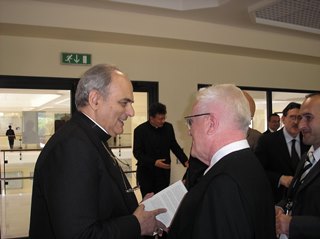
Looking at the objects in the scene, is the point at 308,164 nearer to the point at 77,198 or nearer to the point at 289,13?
the point at 77,198

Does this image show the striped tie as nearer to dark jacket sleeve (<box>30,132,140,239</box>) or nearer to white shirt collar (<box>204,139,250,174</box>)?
white shirt collar (<box>204,139,250,174</box>)

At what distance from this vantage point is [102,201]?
43.7 inches

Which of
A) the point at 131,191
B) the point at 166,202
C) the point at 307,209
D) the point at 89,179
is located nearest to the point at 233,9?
the point at 307,209

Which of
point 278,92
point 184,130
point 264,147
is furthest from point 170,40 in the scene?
point 278,92

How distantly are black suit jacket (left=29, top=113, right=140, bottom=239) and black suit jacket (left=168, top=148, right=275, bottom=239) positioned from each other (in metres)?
0.28

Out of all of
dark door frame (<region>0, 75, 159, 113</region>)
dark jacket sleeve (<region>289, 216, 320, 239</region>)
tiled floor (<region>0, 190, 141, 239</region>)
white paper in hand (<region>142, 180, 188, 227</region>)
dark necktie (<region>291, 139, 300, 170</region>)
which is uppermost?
dark door frame (<region>0, 75, 159, 113</region>)

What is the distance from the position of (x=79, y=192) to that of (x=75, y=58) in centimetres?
329

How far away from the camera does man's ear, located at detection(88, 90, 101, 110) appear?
1.25 m

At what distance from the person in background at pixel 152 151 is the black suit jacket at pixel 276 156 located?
4.59 ft

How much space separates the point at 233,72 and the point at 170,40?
1477 millimetres

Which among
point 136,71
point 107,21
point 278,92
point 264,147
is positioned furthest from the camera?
point 278,92

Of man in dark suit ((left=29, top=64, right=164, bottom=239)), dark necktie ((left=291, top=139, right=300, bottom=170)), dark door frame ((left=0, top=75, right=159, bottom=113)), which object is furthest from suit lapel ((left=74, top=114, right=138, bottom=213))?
dark door frame ((left=0, top=75, right=159, bottom=113))

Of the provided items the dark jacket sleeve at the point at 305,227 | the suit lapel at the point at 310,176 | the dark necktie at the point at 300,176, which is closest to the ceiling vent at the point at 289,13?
the dark necktie at the point at 300,176

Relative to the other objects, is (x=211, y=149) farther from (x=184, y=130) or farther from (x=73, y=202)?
(x=184, y=130)
